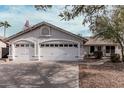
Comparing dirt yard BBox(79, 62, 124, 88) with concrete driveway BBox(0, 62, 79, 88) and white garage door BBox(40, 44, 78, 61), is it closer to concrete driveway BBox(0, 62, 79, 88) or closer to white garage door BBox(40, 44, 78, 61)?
concrete driveway BBox(0, 62, 79, 88)

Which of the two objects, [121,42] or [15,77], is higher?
[121,42]

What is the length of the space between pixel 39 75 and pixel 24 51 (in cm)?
264

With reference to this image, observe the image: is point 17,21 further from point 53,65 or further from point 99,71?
point 99,71

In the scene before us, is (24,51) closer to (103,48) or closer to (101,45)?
(103,48)

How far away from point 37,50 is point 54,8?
4567 millimetres

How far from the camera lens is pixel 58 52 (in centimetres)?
2056

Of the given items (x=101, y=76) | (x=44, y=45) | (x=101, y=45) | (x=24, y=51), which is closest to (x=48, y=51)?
(x=44, y=45)

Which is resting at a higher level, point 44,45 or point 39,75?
point 44,45

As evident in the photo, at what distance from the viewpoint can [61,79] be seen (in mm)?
17781

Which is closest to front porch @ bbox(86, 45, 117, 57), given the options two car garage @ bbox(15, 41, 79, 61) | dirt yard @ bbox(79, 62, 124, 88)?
two car garage @ bbox(15, 41, 79, 61)

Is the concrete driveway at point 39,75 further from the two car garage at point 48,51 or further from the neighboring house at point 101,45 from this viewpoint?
the neighboring house at point 101,45

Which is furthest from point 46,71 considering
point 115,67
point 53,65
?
point 115,67

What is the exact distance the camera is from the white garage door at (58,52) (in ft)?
65.7

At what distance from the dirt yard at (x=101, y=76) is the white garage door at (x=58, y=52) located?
4.15 ft
